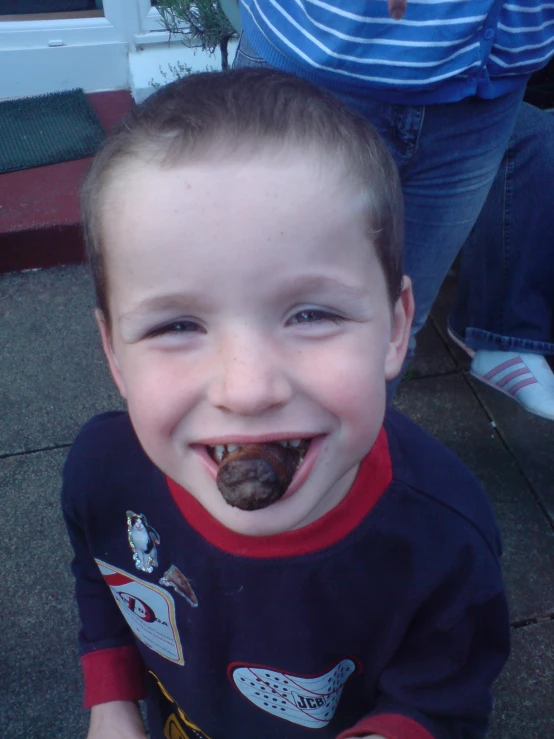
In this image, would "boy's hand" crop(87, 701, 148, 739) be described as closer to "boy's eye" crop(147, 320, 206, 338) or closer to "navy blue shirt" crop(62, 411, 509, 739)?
"navy blue shirt" crop(62, 411, 509, 739)

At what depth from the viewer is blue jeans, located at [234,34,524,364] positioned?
188cm

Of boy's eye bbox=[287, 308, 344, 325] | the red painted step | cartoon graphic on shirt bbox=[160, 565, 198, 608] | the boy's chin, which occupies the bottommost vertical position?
the red painted step

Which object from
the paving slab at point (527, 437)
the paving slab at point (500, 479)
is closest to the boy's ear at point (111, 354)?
the paving slab at point (500, 479)

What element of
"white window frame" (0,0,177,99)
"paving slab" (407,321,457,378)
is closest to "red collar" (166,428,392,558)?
"paving slab" (407,321,457,378)

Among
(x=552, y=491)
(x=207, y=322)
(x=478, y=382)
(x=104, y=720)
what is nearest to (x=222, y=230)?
(x=207, y=322)

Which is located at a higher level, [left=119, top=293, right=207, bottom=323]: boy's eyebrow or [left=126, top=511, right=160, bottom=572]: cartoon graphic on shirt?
[left=119, top=293, right=207, bottom=323]: boy's eyebrow

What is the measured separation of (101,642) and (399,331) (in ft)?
3.21

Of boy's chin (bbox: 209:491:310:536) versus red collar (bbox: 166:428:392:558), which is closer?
boy's chin (bbox: 209:491:310:536)

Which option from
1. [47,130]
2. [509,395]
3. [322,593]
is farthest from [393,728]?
[47,130]

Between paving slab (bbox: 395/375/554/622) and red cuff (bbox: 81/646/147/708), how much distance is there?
56.4 inches

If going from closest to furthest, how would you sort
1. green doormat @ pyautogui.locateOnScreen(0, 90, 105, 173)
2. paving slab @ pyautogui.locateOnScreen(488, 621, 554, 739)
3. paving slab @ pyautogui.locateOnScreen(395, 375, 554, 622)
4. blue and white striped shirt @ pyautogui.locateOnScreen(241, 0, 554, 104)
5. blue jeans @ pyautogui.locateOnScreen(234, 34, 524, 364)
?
blue and white striped shirt @ pyautogui.locateOnScreen(241, 0, 554, 104) < blue jeans @ pyautogui.locateOnScreen(234, 34, 524, 364) < paving slab @ pyautogui.locateOnScreen(488, 621, 554, 739) < paving slab @ pyautogui.locateOnScreen(395, 375, 554, 622) < green doormat @ pyautogui.locateOnScreen(0, 90, 105, 173)

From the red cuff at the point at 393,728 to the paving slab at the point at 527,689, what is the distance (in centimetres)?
114

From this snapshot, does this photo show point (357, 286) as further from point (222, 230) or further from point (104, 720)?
point (104, 720)

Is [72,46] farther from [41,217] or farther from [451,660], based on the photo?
[451,660]
